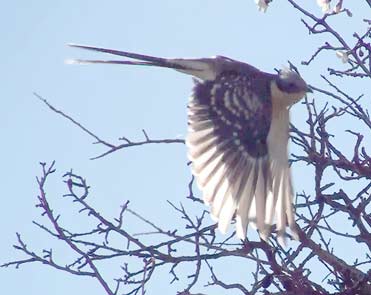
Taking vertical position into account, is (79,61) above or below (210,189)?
above

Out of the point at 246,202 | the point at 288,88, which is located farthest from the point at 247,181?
the point at 288,88

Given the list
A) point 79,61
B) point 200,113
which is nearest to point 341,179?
point 200,113

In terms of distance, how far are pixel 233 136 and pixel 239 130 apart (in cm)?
4

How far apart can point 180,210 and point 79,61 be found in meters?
0.67

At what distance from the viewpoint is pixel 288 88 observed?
3.56 meters

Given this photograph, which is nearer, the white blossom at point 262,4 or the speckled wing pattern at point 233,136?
the white blossom at point 262,4

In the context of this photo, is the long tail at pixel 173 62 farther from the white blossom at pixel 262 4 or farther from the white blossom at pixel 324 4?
the white blossom at pixel 324 4

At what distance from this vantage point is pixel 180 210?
322cm

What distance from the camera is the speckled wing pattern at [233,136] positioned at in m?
3.55

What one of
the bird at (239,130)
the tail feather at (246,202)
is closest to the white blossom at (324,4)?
the bird at (239,130)

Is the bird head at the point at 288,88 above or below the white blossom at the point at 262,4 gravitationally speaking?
below

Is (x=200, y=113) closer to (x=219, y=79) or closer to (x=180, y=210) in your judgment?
(x=219, y=79)

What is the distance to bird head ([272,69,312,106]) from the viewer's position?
138 inches

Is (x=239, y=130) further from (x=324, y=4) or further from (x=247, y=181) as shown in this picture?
(x=324, y=4)
